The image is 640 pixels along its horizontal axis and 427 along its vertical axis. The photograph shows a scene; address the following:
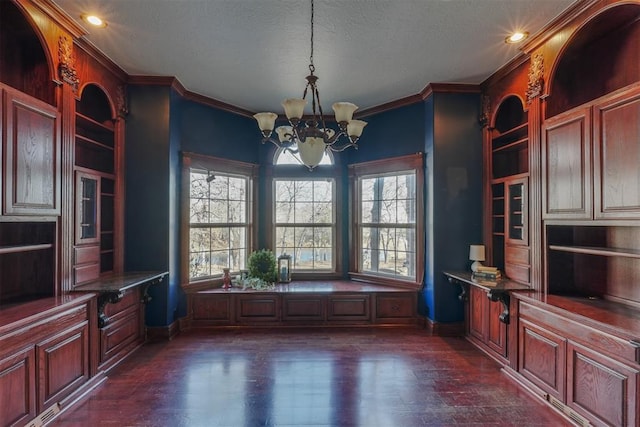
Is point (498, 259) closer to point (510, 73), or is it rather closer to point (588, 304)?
point (588, 304)

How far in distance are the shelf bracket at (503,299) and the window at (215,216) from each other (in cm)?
337

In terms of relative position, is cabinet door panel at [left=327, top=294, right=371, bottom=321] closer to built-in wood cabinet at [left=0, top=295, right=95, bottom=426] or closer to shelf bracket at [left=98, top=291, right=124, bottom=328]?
shelf bracket at [left=98, top=291, right=124, bottom=328]

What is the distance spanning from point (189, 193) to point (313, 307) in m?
2.27

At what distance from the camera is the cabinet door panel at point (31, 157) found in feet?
7.68

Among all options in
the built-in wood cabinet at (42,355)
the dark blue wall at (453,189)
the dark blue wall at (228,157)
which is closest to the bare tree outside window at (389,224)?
the dark blue wall at (228,157)

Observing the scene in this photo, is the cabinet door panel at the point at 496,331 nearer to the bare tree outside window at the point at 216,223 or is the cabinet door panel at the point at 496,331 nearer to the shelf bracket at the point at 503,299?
the shelf bracket at the point at 503,299

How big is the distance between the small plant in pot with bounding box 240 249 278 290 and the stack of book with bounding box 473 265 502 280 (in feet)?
8.86

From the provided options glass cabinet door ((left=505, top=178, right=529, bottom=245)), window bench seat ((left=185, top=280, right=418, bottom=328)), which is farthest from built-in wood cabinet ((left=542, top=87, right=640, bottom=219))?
window bench seat ((left=185, top=280, right=418, bottom=328))

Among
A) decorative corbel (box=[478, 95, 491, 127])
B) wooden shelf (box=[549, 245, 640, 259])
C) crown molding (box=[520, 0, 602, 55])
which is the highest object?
crown molding (box=[520, 0, 602, 55])

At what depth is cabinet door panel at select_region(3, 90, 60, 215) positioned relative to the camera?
2340 millimetres

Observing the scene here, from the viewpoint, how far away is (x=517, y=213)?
11.8 ft

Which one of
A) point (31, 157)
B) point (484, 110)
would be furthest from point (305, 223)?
point (31, 157)

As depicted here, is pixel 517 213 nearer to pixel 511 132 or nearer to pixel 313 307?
pixel 511 132

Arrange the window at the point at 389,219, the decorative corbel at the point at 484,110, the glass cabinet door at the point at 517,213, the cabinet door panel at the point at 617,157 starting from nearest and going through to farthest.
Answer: the cabinet door panel at the point at 617,157, the glass cabinet door at the point at 517,213, the decorative corbel at the point at 484,110, the window at the point at 389,219
